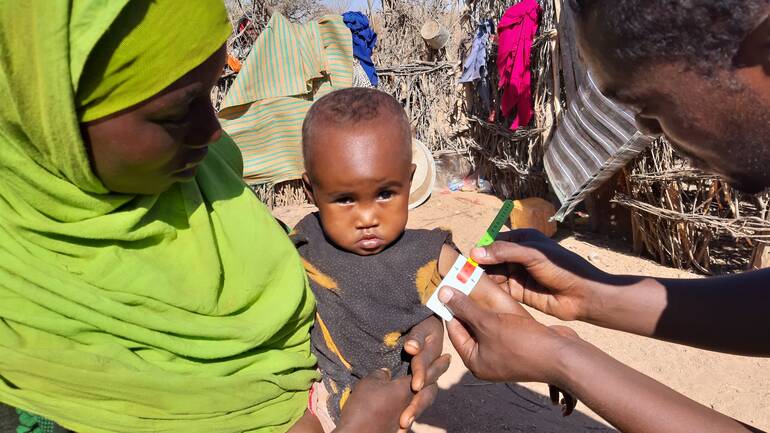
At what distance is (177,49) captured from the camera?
4.10ft

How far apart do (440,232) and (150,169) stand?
1.20m

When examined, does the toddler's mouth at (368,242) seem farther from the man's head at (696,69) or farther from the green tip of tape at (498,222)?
the man's head at (696,69)

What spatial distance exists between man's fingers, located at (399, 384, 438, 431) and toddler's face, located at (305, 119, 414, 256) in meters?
0.56

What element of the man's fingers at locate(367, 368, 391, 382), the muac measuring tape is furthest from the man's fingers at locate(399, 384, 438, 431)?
the muac measuring tape

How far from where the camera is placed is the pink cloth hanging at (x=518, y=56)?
238 inches

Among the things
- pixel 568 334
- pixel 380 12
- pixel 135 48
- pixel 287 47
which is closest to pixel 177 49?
pixel 135 48

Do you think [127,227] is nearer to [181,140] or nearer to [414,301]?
[181,140]

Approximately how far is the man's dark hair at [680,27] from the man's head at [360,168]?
922 mm

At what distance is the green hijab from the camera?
3.68 feet

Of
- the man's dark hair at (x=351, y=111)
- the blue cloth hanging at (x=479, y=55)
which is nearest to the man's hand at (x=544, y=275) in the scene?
the man's dark hair at (x=351, y=111)

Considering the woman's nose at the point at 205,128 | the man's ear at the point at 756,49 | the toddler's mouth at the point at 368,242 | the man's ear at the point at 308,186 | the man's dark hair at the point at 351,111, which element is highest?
the man's ear at the point at 756,49

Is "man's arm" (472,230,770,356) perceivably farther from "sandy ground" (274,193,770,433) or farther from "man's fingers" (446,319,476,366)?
"sandy ground" (274,193,770,433)

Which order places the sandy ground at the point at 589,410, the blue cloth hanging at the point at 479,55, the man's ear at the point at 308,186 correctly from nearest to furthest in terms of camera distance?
the man's ear at the point at 308,186, the sandy ground at the point at 589,410, the blue cloth hanging at the point at 479,55

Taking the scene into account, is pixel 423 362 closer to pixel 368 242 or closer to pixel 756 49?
pixel 368 242
